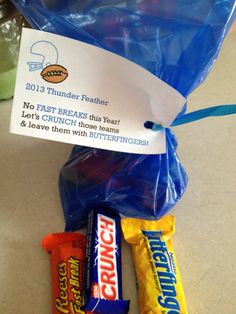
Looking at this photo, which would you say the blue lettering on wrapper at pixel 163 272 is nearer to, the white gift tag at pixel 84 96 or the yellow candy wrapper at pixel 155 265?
the yellow candy wrapper at pixel 155 265

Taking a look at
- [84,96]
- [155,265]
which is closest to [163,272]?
[155,265]

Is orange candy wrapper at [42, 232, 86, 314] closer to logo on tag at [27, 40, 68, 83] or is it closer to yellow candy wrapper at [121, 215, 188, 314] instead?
yellow candy wrapper at [121, 215, 188, 314]

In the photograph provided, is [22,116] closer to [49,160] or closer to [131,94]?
[131,94]

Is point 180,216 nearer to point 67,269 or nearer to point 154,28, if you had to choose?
point 67,269

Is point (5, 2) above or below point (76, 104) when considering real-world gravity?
above

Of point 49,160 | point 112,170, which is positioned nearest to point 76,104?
point 112,170

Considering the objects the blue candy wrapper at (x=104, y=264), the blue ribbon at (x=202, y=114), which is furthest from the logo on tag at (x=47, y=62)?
the blue candy wrapper at (x=104, y=264)
